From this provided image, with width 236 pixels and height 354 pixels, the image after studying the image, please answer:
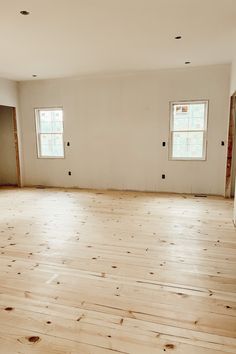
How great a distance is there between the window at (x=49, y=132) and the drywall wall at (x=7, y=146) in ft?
2.72

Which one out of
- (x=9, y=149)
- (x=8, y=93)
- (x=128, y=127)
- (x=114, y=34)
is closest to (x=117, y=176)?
(x=128, y=127)

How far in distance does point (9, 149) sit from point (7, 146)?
109 millimetres

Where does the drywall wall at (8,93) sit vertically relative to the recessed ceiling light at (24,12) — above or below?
below

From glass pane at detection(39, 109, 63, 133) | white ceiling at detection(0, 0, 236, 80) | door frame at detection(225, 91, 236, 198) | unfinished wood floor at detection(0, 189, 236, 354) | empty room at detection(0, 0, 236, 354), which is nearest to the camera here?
unfinished wood floor at detection(0, 189, 236, 354)

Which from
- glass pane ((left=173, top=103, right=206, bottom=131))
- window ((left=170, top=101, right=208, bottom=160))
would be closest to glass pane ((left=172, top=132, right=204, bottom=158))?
window ((left=170, top=101, right=208, bottom=160))

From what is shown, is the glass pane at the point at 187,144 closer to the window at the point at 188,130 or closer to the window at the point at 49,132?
the window at the point at 188,130

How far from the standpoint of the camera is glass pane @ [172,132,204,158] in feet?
18.9

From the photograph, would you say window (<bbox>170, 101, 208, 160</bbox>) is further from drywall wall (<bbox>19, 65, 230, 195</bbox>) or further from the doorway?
the doorway

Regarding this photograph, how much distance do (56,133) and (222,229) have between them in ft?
15.9

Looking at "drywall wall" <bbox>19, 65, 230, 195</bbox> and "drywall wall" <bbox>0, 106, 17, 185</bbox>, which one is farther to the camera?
"drywall wall" <bbox>0, 106, 17, 185</bbox>

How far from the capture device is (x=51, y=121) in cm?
680

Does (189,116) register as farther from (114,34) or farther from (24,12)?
(24,12)

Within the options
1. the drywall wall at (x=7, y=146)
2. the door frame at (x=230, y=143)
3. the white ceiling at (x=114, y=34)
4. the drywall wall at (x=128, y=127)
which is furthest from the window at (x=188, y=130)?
the drywall wall at (x=7, y=146)

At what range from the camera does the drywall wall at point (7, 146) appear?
709 cm
